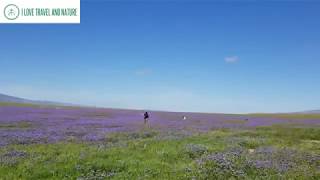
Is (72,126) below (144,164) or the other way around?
the other way around

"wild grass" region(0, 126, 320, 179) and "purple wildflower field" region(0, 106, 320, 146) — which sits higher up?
"purple wildflower field" region(0, 106, 320, 146)

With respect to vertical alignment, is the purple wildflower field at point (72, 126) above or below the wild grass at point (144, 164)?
above

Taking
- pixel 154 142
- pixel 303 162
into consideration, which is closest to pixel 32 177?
pixel 154 142

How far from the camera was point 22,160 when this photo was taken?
13.4m

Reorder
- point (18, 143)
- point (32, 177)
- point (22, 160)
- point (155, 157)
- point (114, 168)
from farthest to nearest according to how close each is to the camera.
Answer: point (18, 143) < point (155, 157) < point (22, 160) < point (114, 168) < point (32, 177)

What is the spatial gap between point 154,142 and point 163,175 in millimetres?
8319

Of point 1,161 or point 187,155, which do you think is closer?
point 1,161

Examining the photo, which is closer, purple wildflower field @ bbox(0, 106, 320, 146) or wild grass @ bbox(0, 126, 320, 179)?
wild grass @ bbox(0, 126, 320, 179)

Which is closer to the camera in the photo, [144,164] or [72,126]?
[144,164]

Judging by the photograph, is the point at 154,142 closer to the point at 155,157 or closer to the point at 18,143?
the point at 155,157

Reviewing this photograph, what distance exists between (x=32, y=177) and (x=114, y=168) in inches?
116

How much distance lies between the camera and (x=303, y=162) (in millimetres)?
14117

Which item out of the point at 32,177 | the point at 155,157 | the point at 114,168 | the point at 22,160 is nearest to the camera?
the point at 32,177

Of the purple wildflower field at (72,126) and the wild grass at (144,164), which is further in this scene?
the purple wildflower field at (72,126)
